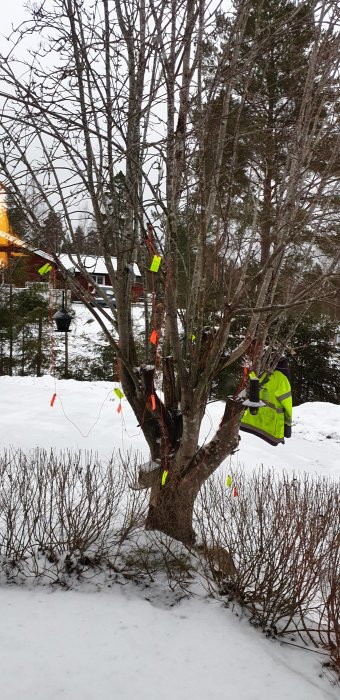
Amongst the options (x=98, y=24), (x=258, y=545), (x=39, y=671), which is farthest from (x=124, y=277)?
(x=39, y=671)

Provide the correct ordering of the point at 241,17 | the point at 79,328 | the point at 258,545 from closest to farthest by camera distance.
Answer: the point at 241,17
the point at 258,545
the point at 79,328

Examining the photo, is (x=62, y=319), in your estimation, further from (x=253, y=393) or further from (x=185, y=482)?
(x=253, y=393)

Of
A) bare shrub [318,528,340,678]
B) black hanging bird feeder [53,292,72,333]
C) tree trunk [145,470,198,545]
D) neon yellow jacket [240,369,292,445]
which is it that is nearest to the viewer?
bare shrub [318,528,340,678]

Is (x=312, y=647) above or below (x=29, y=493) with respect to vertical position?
below

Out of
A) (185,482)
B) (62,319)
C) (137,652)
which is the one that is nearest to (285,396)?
(185,482)

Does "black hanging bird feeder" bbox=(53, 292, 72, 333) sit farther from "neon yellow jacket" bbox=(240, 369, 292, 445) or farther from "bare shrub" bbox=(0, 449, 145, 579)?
"neon yellow jacket" bbox=(240, 369, 292, 445)

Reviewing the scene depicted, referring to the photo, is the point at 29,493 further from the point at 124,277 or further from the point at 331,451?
the point at 331,451

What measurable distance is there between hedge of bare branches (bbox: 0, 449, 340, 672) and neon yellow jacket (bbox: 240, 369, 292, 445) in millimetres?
619

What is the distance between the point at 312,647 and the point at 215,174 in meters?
3.44

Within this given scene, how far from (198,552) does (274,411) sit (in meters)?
1.43

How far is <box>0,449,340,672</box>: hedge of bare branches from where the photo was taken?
11.2ft

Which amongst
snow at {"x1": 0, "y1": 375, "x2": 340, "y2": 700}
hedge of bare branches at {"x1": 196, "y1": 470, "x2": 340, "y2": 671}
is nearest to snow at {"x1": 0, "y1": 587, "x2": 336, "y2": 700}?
snow at {"x1": 0, "y1": 375, "x2": 340, "y2": 700}

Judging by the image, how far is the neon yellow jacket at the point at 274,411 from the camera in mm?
4207

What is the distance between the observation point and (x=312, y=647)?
326 cm
